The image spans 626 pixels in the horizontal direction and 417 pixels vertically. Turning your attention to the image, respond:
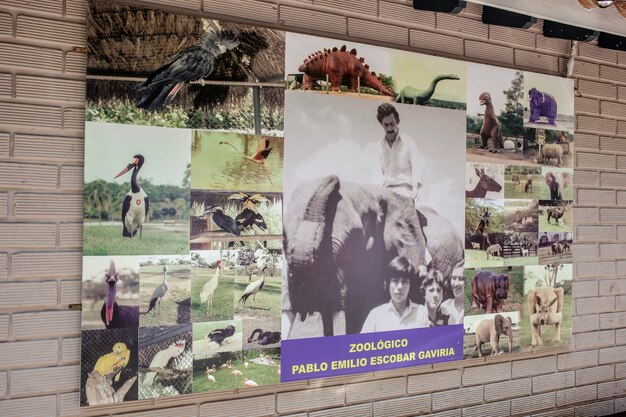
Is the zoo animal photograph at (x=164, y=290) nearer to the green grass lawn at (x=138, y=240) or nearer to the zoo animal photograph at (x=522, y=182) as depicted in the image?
the green grass lawn at (x=138, y=240)

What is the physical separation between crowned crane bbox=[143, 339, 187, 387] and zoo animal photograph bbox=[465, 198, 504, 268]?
1762 mm

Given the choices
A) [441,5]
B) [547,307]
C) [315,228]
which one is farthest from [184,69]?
[547,307]

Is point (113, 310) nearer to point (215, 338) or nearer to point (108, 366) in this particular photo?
point (108, 366)

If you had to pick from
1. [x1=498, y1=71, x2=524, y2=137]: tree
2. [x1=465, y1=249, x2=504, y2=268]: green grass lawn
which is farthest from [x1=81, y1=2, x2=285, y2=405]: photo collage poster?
[x1=498, y1=71, x2=524, y2=137]: tree

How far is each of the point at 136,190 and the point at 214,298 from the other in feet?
2.10

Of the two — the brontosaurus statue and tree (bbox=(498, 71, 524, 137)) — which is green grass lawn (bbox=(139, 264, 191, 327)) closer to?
the brontosaurus statue

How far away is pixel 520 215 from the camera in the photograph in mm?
3691

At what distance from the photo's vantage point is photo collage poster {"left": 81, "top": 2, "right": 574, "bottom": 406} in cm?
261

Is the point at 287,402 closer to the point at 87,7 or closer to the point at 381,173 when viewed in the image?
the point at 381,173

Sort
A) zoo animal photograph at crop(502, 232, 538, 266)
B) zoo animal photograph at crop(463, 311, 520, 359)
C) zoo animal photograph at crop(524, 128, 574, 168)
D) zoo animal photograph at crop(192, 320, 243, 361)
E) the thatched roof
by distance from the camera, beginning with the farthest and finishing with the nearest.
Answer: zoo animal photograph at crop(524, 128, 574, 168), zoo animal photograph at crop(502, 232, 538, 266), zoo animal photograph at crop(463, 311, 520, 359), zoo animal photograph at crop(192, 320, 243, 361), the thatched roof

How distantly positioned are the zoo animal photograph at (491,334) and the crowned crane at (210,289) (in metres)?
1.58

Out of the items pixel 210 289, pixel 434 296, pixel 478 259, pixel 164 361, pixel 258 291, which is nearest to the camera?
pixel 164 361

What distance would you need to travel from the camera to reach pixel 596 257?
404 cm

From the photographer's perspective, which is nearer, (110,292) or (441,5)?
(110,292)
